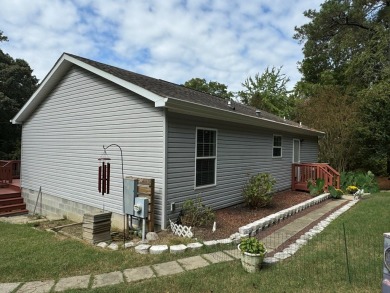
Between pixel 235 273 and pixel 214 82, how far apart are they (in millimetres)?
35557

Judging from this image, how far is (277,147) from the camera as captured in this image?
1120 cm

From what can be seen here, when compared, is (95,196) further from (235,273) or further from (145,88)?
(235,273)

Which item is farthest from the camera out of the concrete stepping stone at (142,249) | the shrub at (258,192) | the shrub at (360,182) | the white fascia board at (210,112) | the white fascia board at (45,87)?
the shrub at (360,182)

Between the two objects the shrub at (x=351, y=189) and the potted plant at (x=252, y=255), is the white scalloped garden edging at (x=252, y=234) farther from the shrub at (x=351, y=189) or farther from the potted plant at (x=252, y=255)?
the shrub at (x=351, y=189)

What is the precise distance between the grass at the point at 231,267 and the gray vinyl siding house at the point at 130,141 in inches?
70.6

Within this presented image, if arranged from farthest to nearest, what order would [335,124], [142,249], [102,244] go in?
1. [335,124]
2. [102,244]
3. [142,249]

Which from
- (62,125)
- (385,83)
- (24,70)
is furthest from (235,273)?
(24,70)

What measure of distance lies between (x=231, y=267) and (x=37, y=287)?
2.59m

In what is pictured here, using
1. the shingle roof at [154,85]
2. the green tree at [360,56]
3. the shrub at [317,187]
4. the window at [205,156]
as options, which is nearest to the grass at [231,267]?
the window at [205,156]

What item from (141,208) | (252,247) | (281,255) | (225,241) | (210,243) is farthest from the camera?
(141,208)

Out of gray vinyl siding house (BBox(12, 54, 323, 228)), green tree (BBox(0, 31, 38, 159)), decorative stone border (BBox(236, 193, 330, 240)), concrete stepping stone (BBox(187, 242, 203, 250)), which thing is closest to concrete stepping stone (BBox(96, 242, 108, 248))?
gray vinyl siding house (BBox(12, 54, 323, 228))

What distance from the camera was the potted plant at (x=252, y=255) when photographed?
405 centimetres

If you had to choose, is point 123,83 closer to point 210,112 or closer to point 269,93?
point 210,112

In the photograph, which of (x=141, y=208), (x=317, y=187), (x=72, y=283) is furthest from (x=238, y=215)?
(x=317, y=187)
